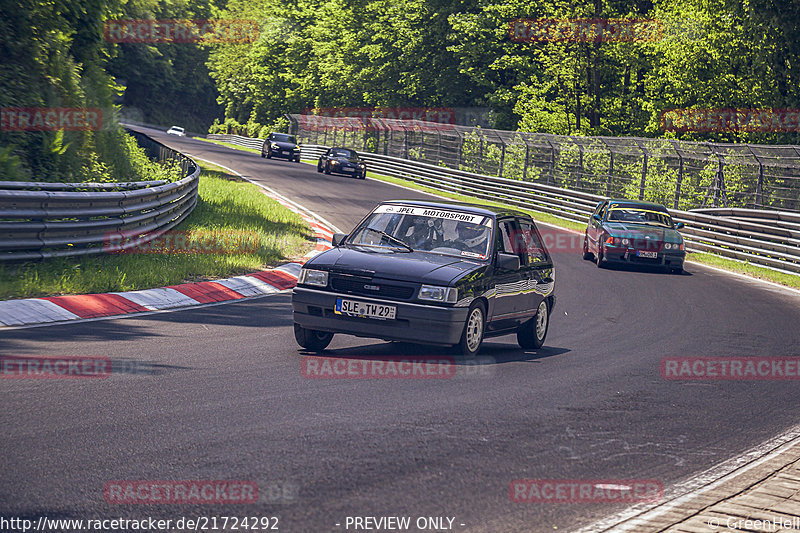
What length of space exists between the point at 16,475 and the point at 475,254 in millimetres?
5897

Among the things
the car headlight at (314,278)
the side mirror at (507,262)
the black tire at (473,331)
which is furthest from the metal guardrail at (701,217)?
the car headlight at (314,278)

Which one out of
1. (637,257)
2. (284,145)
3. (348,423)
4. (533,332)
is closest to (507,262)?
(533,332)

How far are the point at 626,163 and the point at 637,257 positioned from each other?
43.4 ft

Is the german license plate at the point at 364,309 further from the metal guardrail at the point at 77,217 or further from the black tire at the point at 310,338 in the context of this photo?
the metal guardrail at the point at 77,217

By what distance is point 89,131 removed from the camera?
62.2 ft

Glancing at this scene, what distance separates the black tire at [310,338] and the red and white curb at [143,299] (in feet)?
8.52

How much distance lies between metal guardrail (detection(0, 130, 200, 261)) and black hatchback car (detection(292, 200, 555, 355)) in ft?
14.1

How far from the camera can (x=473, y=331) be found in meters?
9.47

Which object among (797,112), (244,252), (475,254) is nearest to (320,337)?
(475,254)

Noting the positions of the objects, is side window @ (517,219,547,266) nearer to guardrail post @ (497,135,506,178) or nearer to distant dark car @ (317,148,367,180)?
guardrail post @ (497,135,506,178)

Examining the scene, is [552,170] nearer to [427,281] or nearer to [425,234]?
[425,234]

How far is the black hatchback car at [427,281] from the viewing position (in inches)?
350

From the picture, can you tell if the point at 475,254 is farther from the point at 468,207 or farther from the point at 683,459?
the point at 683,459

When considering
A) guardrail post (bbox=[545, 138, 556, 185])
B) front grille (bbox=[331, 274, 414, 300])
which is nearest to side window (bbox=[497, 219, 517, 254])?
front grille (bbox=[331, 274, 414, 300])
